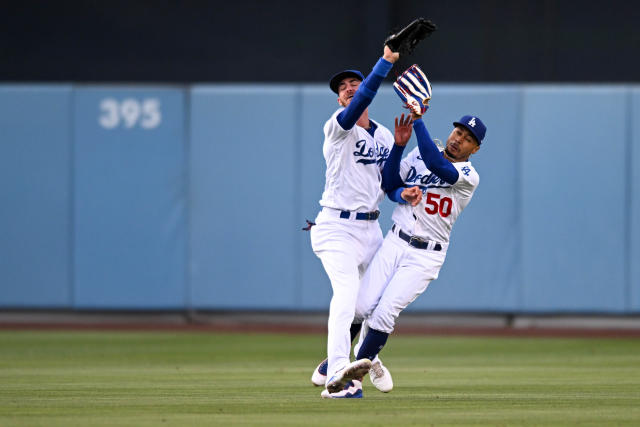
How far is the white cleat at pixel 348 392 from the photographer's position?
19.1 ft

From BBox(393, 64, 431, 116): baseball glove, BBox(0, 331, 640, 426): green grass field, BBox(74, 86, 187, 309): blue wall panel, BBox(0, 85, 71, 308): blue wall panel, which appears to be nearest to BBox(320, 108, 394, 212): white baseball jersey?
BBox(393, 64, 431, 116): baseball glove

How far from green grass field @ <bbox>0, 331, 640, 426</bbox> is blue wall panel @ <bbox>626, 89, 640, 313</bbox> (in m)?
1.11

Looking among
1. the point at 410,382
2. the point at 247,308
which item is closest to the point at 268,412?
the point at 410,382

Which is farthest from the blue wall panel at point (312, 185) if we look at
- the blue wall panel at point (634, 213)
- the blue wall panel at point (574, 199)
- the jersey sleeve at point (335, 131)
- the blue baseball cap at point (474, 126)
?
the jersey sleeve at point (335, 131)

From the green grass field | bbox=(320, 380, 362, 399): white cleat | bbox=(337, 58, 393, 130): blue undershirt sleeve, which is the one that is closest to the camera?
the green grass field

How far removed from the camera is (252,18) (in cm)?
1311

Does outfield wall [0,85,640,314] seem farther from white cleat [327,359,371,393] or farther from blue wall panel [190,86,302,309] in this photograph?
white cleat [327,359,371,393]

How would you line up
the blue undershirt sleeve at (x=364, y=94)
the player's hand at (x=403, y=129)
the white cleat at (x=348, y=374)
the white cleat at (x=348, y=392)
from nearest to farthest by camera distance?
the white cleat at (x=348, y=374) < the blue undershirt sleeve at (x=364, y=94) < the white cleat at (x=348, y=392) < the player's hand at (x=403, y=129)

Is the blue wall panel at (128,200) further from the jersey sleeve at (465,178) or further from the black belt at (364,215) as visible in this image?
the jersey sleeve at (465,178)

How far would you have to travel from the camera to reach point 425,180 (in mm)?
6285

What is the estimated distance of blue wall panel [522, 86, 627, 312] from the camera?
459 inches

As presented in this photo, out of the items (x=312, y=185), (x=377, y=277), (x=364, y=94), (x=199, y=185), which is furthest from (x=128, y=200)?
(x=364, y=94)

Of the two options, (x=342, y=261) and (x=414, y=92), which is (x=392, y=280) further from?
(x=414, y=92)

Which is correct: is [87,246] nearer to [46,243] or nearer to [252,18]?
[46,243]
